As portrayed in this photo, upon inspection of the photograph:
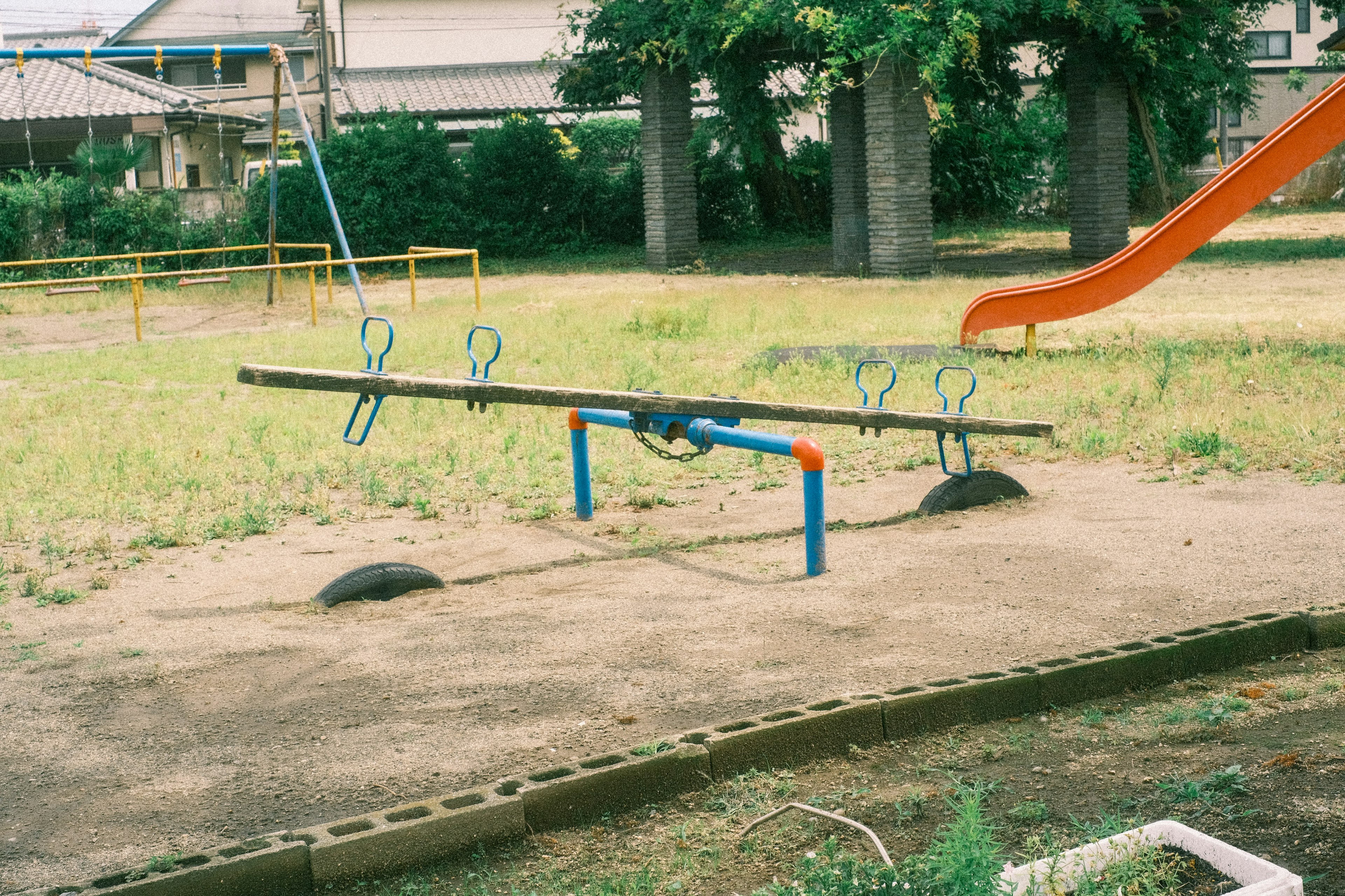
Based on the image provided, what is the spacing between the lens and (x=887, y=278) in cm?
1964

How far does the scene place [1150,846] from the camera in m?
2.77

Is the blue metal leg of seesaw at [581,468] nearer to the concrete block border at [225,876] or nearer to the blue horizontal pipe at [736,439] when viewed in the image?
the blue horizontal pipe at [736,439]

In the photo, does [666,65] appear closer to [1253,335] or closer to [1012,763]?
[1253,335]

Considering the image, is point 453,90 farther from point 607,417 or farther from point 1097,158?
point 607,417

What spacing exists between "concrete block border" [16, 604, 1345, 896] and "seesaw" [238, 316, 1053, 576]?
5.40 ft

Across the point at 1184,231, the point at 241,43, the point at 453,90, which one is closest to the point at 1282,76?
the point at 453,90

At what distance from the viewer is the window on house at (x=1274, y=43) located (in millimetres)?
48875

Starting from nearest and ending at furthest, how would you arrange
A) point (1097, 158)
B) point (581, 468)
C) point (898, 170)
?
point (581, 468) < point (898, 170) < point (1097, 158)

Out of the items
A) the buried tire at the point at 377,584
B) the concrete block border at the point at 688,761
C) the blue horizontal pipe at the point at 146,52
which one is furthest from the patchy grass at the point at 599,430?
the blue horizontal pipe at the point at 146,52

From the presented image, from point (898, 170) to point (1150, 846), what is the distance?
687 inches

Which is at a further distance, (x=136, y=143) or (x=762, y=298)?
(x=136, y=143)

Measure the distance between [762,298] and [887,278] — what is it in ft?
10.9

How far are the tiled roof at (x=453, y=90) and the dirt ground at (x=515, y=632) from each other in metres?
35.0

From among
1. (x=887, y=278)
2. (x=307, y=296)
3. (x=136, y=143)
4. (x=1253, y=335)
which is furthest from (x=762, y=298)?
(x=136, y=143)
